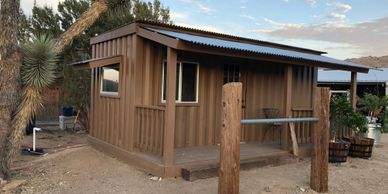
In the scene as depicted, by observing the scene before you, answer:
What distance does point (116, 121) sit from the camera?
7.98 metres

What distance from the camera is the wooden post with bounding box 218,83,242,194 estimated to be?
13.8 ft

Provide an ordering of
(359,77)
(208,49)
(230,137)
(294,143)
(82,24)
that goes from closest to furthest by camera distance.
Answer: (230,137), (208,49), (82,24), (294,143), (359,77)

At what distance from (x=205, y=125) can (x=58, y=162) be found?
10.8 feet

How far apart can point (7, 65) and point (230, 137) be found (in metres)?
3.83

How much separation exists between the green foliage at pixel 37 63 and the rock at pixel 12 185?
1.56m

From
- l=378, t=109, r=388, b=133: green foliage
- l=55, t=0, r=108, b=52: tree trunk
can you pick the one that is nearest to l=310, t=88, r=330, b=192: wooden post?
l=55, t=0, r=108, b=52: tree trunk

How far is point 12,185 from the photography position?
5488 millimetres

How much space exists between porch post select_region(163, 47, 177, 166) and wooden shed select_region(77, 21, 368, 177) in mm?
17

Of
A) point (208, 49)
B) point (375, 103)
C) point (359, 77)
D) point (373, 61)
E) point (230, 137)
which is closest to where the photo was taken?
point (230, 137)

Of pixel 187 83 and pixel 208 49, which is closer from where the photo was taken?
pixel 208 49

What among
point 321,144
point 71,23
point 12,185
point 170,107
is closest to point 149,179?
point 170,107

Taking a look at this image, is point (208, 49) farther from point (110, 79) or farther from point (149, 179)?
point (110, 79)

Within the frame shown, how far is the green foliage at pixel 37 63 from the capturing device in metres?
5.77

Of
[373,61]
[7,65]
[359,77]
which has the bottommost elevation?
[7,65]
